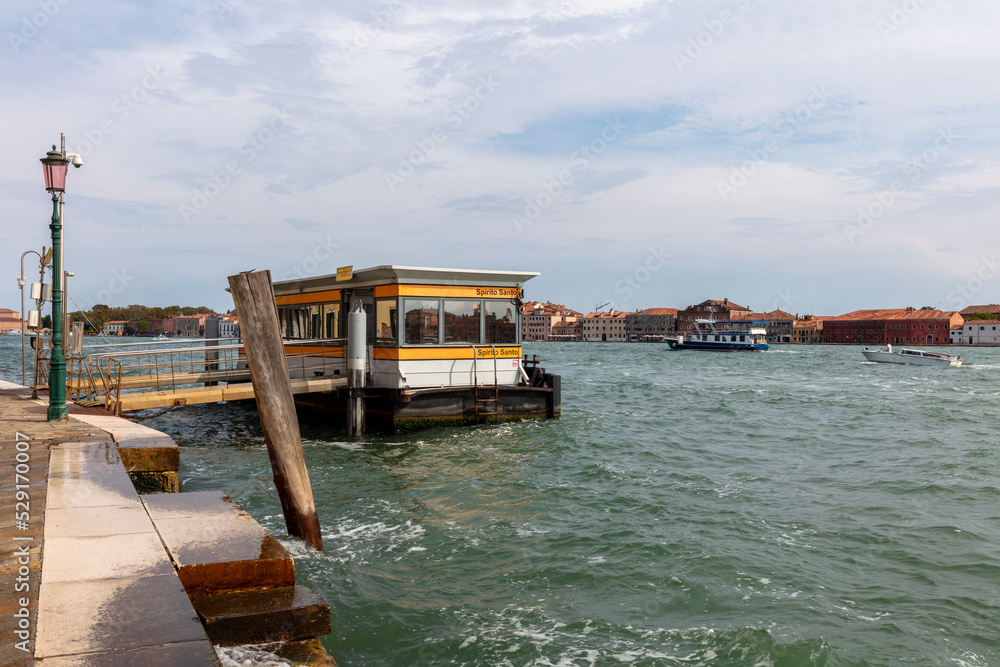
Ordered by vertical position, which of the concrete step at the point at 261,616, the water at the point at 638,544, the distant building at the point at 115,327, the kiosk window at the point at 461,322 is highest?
the distant building at the point at 115,327

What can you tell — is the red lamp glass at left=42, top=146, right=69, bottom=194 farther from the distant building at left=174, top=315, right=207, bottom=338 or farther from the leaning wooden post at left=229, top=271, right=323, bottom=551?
the distant building at left=174, top=315, right=207, bottom=338

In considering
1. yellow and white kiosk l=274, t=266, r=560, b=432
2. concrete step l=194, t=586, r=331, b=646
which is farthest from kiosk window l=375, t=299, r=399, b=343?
concrete step l=194, t=586, r=331, b=646

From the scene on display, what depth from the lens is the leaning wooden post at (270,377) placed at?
700 cm

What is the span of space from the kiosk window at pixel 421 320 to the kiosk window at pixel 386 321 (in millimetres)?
300

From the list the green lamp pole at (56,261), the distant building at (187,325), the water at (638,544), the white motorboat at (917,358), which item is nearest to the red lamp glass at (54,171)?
the green lamp pole at (56,261)

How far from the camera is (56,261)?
424 inches

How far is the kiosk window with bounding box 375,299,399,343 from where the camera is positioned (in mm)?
16125

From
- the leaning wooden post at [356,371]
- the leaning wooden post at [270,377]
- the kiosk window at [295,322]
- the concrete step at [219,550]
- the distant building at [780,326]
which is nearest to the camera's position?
the concrete step at [219,550]

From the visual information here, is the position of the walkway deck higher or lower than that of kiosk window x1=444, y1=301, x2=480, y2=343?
lower

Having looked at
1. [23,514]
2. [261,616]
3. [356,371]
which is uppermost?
[356,371]

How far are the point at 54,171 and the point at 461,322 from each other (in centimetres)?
860

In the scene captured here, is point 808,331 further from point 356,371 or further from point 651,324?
point 356,371

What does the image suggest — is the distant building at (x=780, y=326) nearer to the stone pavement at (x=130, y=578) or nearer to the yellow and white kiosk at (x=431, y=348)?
the yellow and white kiosk at (x=431, y=348)

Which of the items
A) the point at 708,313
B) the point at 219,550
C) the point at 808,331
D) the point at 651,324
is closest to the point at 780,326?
the point at 808,331
